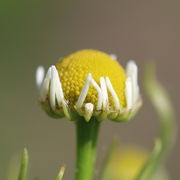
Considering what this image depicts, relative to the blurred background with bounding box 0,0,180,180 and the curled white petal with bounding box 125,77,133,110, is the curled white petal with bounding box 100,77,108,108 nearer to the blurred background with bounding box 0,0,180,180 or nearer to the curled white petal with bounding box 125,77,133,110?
the curled white petal with bounding box 125,77,133,110

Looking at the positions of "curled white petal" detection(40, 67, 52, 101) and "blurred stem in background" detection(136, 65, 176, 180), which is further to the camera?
"blurred stem in background" detection(136, 65, 176, 180)

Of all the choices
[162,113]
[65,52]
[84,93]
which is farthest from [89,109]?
[65,52]

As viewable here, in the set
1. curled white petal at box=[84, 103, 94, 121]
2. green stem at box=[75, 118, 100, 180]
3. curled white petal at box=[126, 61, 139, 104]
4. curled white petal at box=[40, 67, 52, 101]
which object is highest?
curled white petal at box=[126, 61, 139, 104]

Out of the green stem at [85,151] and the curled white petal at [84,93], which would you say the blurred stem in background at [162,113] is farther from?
the curled white petal at [84,93]

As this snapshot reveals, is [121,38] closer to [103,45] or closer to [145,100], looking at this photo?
[103,45]

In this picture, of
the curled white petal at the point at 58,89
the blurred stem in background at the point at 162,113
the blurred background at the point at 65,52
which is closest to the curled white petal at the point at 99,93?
the curled white petal at the point at 58,89

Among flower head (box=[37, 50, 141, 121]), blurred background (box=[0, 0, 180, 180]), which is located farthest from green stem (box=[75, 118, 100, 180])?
blurred background (box=[0, 0, 180, 180])

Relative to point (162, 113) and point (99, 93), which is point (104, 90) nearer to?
point (99, 93)
